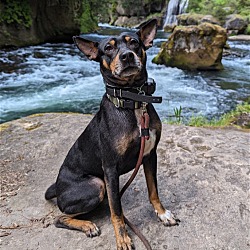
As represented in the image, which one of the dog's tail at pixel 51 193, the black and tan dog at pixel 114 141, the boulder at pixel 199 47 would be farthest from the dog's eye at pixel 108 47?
the boulder at pixel 199 47

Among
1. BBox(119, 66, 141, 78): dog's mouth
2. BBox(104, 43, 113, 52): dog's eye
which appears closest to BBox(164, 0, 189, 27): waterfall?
BBox(104, 43, 113, 52): dog's eye

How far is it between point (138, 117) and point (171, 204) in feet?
3.02

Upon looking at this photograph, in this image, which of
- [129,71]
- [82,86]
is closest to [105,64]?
[129,71]

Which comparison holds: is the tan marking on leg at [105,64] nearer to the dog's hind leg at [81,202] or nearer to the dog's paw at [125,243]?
the dog's hind leg at [81,202]

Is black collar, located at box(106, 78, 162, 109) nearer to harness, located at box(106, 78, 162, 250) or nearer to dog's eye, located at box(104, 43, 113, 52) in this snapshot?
harness, located at box(106, 78, 162, 250)

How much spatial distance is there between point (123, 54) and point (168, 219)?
1.30 m

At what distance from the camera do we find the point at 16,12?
13.0 meters

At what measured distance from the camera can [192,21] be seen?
23.4 metres

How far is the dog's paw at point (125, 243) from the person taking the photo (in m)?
2.05

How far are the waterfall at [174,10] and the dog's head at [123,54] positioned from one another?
27762 millimetres

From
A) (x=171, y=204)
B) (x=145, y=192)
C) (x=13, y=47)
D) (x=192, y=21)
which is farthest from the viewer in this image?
(x=192, y=21)

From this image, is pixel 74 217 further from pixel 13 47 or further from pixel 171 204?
pixel 13 47

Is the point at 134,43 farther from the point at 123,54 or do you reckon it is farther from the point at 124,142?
the point at 124,142

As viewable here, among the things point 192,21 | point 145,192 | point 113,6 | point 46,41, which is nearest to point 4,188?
point 145,192
